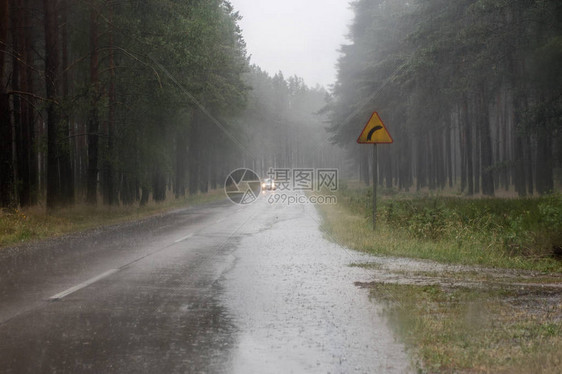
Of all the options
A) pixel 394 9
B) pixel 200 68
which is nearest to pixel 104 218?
pixel 200 68

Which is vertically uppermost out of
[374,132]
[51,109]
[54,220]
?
[51,109]

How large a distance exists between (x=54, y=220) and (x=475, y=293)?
16665 mm

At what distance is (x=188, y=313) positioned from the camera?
7285 mm

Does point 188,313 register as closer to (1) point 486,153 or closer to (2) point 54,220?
(2) point 54,220

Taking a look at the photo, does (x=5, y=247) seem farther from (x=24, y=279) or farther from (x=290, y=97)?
(x=290, y=97)

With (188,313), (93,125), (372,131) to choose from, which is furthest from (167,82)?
(188,313)

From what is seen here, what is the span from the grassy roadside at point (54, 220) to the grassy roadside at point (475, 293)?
30.3 ft

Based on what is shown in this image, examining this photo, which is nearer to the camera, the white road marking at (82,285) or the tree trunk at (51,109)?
the white road marking at (82,285)

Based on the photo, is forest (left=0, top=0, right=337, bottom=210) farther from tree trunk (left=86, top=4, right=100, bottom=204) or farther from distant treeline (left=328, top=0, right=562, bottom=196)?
distant treeline (left=328, top=0, right=562, bottom=196)

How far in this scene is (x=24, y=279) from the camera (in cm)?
966

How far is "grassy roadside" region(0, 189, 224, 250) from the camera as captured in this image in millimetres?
16625

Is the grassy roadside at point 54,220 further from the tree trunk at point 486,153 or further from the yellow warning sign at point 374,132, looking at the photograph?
the tree trunk at point 486,153

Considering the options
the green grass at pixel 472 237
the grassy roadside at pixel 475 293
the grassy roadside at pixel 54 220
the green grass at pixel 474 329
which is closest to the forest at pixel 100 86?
the grassy roadside at pixel 54 220

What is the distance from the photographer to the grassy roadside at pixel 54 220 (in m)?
16.6
